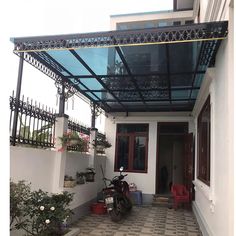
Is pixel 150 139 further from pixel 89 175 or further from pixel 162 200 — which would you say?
pixel 89 175

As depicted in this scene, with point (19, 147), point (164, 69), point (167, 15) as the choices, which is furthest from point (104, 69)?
point (167, 15)

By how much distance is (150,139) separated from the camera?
9648 millimetres

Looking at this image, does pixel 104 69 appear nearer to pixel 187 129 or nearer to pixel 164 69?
pixel 164 69

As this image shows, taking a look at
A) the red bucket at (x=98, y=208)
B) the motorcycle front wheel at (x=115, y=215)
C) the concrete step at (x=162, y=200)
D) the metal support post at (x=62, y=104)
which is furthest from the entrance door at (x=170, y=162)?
the metal support post at (x=62, y=104)

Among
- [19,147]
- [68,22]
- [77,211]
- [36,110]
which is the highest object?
[68,22]

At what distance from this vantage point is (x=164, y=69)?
5645 mm

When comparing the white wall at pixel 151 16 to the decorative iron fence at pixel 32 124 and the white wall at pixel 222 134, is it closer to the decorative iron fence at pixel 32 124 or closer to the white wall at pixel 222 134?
the white wall at pixel 222 134


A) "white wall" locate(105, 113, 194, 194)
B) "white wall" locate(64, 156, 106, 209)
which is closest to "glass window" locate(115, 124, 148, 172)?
"white wall" locate(105, 113, 194, 194)

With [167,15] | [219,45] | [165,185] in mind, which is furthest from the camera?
[165,185]

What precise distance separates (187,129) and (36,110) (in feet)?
19.8

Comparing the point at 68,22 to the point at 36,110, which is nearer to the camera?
the point at 36,110

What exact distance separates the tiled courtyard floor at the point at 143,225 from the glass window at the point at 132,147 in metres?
2.05

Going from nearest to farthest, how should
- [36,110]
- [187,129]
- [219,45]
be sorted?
[219,45] → [36,110] → [187,129]

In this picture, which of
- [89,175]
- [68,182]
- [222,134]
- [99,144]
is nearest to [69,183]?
[68,182]
